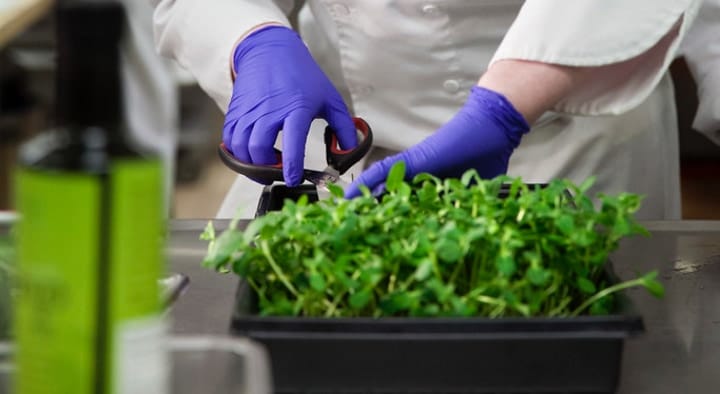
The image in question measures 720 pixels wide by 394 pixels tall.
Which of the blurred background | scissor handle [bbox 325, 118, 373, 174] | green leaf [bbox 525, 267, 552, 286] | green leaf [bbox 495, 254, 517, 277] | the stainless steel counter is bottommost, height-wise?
the blurred background

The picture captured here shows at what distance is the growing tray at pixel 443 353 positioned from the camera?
24.6 inches

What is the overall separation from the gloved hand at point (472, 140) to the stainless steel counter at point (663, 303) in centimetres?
18

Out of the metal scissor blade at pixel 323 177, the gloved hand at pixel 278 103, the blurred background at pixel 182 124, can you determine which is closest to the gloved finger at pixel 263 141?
the gloved hand at pixel 278 103

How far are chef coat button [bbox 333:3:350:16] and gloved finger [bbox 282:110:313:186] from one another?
237 mm

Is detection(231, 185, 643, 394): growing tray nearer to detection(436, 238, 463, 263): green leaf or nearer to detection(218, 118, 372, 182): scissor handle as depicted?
detection(436, 238, 463, 263): green leaf

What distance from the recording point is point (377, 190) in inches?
39.4

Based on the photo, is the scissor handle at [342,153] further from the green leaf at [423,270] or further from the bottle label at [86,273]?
the bottle label at [86,273]

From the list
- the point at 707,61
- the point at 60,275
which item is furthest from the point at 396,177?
the point at 707,61

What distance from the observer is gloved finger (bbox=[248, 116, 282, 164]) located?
3.93 ft

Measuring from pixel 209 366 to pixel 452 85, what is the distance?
3.13ft

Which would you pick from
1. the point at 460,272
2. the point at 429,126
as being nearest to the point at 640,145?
the point at 429,126

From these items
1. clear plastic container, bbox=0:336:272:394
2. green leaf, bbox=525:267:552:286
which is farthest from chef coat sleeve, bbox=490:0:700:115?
clear plastic container, bbox=0:336:272:394

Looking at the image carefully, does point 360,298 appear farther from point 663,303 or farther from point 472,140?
point 472,140

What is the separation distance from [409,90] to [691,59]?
405 mm
